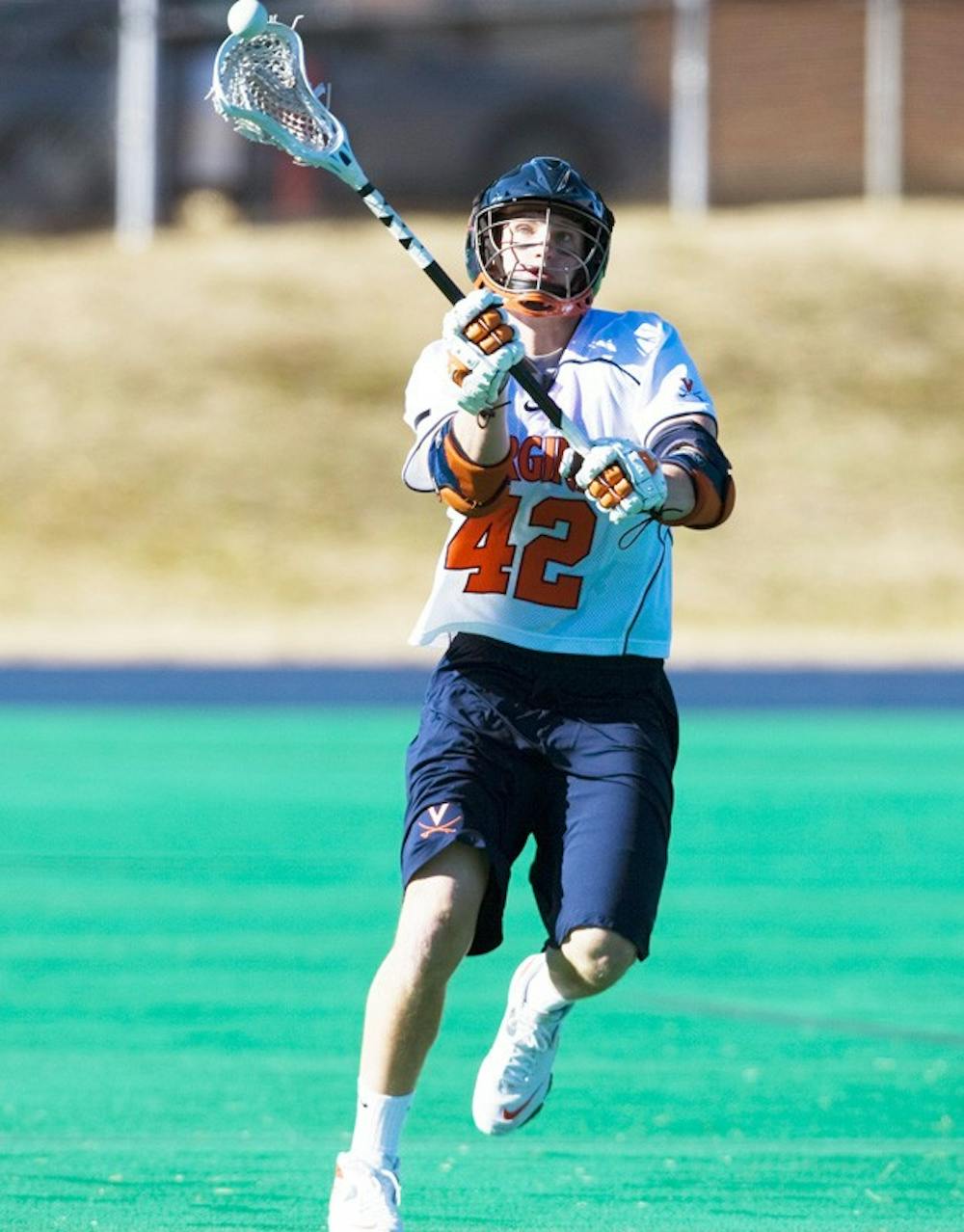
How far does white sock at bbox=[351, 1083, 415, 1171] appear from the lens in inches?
183

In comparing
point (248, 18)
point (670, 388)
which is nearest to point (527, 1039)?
point (670, 388)

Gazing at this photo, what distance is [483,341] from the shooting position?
4.61 metres

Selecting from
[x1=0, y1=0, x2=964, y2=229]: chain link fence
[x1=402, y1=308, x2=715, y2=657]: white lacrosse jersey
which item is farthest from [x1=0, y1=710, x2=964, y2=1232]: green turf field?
[x1=0, y1=0, x2=964, y2=229]: chain link fence

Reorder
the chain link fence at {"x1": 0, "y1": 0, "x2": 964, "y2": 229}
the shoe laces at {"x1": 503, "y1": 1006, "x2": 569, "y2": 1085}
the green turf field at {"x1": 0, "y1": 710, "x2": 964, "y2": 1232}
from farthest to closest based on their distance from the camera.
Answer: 1. the chain link fence at {"x1": 0, "y1": 0, "x2": 964, "y2": 229}
2. the shoe laces at {"x1": 503, "y1": 1006, "x2": 569, "y2": 1085}
3. the green turf field at {"x1": 0, "y1": 710, "x2": 964, "y2": 1232}

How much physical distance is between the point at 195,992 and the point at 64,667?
8925 millimetres

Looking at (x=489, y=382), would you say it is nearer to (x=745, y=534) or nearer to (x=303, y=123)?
(x=303, y=123)

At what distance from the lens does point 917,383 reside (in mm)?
22922

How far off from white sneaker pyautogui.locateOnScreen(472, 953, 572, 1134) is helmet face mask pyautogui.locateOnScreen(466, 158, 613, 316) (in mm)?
1306

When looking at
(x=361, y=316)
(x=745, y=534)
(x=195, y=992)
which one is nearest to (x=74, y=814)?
(x=195, y=992)

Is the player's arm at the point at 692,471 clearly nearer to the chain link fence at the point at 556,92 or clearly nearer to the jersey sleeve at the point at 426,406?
the jersey sleeve at the point at 426,406

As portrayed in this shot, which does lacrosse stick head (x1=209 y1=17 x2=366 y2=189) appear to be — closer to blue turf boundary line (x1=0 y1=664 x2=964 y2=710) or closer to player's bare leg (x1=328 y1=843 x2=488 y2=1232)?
player's bare leg (x1=328 y1=843 x2=488 y2=1232)

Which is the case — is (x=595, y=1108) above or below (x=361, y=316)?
below

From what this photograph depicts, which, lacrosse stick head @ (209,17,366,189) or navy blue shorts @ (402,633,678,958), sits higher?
lacrosse stick head @ (209,17,366,189)

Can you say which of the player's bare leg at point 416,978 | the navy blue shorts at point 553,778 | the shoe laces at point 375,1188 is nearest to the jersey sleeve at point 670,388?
the navy blue shorts at point 553,778
